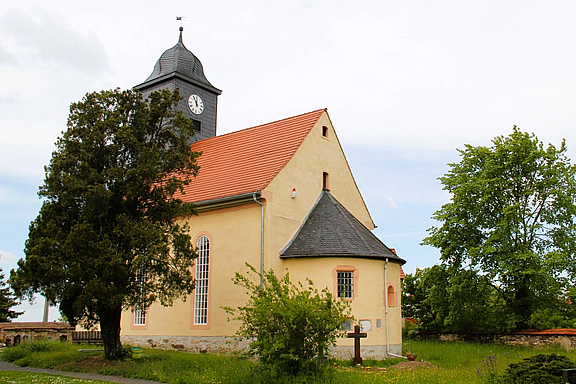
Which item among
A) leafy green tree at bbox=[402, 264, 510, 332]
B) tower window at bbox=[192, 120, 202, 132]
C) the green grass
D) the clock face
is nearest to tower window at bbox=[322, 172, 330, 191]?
leafy green tree at bbox=[402, 264, 510, 332]

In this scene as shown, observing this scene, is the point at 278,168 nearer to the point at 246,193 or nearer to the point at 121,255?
the point at 246,193

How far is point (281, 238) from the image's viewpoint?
20.2 m

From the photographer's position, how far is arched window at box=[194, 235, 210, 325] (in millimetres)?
21047

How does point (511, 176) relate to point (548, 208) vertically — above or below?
above

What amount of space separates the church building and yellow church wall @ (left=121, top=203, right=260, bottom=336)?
39mm

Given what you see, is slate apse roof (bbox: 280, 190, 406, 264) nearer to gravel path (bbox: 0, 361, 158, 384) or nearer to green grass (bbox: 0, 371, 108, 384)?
gravel path (bbox: 0, 361, 158, 384)

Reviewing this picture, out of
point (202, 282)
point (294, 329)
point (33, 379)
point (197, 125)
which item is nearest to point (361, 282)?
point (202, 282)

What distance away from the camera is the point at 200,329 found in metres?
20.8

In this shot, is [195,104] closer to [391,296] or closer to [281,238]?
[281,238]

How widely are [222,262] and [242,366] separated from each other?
648 cm

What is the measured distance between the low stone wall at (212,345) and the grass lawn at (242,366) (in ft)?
2.62

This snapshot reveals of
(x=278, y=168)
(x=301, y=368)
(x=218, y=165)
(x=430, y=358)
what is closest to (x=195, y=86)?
(x=218, y=165)

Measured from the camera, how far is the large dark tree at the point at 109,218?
15680 mm

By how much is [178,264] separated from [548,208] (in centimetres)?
1814
